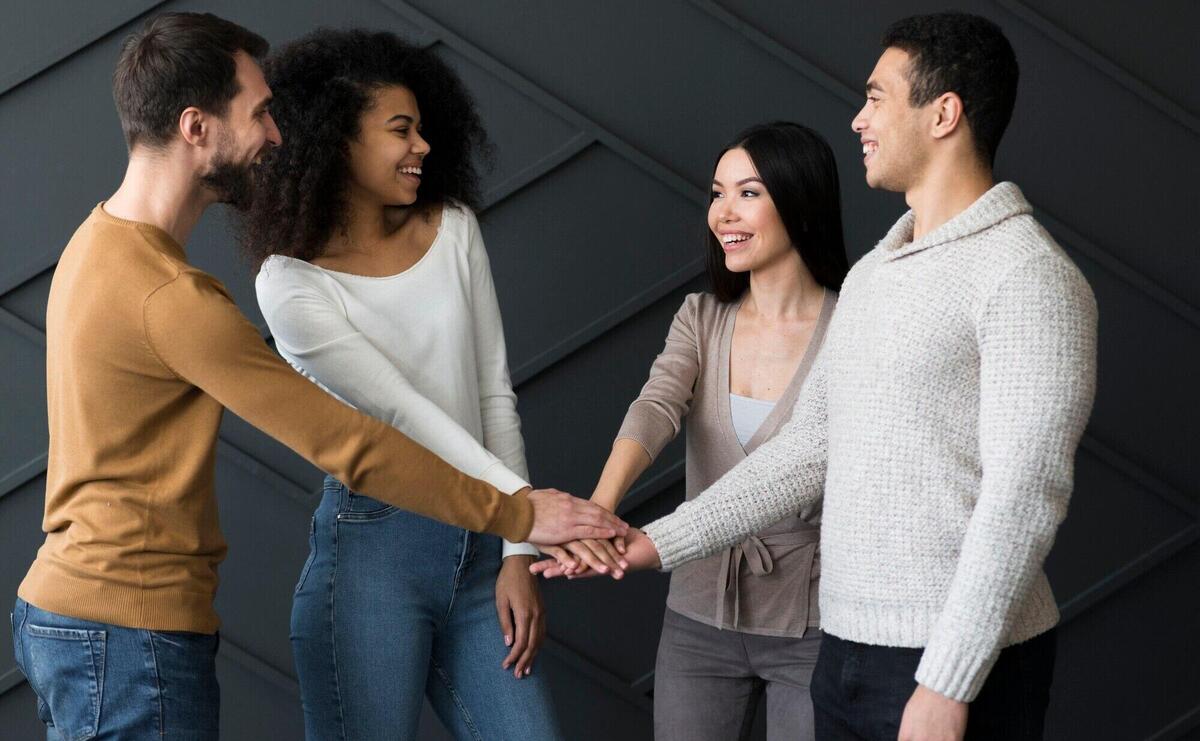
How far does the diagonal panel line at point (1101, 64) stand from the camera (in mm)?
2482

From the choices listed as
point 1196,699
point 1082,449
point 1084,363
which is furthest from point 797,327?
point 1196,699

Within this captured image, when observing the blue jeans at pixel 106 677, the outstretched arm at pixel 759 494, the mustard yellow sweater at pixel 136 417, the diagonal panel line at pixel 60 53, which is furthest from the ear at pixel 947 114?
the diagonal panel line at pixel 60 53

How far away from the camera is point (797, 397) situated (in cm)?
178

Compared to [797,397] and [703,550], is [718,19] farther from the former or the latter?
[703,550]

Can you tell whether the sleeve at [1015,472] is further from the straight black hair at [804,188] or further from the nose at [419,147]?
the nose at [419,147]

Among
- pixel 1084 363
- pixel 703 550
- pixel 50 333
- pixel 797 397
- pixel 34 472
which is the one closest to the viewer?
pixel 1084 363

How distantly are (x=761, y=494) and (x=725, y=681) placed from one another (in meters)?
0.36

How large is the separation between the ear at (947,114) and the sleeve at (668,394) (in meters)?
0.65

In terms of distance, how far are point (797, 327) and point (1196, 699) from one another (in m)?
1.46

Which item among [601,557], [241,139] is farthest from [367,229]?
[601,557]

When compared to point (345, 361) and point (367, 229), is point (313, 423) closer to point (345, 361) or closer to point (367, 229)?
point (345, 361)

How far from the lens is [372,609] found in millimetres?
1665

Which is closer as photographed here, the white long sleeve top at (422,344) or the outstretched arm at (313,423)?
the outstretched arm at (313,423)

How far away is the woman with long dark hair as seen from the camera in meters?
1.77
